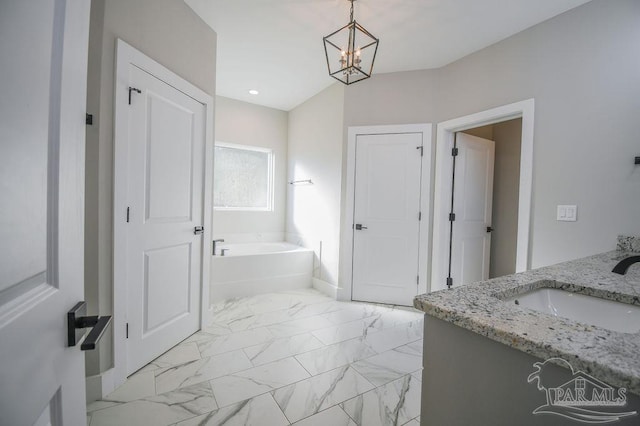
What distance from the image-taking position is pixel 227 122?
404cm

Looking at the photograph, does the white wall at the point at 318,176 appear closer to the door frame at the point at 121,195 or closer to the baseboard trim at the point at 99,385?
the door frame at the point at 121,195

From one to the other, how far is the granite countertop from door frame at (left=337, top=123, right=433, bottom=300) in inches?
78.0

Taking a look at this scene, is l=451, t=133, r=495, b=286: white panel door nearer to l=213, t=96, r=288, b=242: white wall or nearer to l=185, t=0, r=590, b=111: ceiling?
l=185, t=0, r=590, b=111: ceiling

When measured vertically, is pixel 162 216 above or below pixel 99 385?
above

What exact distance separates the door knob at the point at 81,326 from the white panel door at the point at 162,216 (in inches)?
52.4

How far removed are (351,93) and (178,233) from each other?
7.87 ft

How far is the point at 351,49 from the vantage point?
2.04 metres

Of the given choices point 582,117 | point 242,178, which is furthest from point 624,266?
point 242,178

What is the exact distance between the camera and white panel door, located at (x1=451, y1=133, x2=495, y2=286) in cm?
302

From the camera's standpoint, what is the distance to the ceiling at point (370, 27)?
2076mm

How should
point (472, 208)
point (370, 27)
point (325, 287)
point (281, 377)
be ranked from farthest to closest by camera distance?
point (325, 287)
point (472, 208)
point (370, 27)
point (281, 377)

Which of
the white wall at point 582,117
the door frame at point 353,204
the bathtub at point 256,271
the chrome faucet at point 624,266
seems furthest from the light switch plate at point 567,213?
the bathtub at point 256,271

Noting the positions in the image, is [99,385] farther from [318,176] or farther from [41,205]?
[318,176]

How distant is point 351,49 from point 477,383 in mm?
2142
